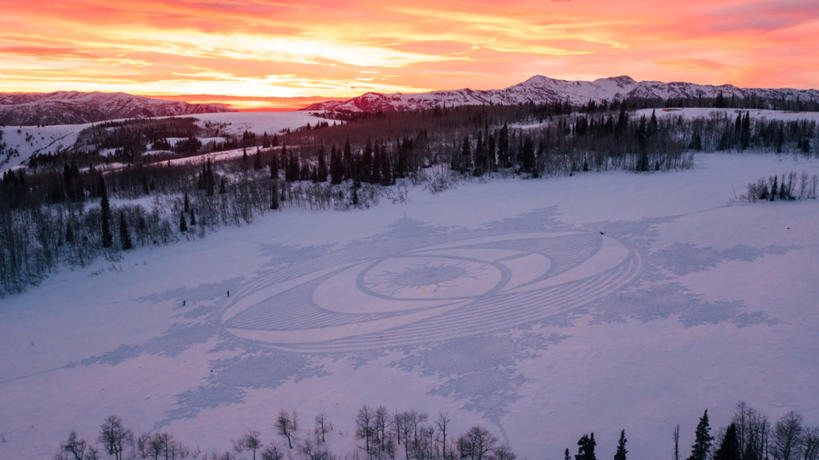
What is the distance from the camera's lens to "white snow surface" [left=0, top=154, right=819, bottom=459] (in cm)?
1912

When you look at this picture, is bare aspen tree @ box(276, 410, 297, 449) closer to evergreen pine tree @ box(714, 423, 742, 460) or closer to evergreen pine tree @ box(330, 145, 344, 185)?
evergreen pine tree @ box(714, 423, 742, 460)

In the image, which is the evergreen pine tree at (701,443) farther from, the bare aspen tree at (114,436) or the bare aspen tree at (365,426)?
the bare aspen tree at (114,436)

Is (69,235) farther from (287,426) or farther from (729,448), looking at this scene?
(729,448)

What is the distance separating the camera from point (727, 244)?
3697cm

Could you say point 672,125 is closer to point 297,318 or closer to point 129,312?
point 297,318

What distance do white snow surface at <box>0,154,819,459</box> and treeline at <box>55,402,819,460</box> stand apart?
415mm

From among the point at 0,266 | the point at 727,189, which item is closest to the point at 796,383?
the point at 727,189

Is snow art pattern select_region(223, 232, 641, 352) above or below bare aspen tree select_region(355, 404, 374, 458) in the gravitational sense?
above

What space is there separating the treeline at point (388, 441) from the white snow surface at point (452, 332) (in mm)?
415

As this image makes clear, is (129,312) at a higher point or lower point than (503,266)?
lower

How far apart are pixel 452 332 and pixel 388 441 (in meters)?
9.49

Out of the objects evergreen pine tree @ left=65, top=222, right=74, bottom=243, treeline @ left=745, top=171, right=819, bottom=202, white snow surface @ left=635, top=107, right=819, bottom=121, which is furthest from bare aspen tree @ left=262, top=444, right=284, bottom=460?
white snow surface @ left=635, top=107, right=819, bottom=121

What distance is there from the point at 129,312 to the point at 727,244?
45.6 m

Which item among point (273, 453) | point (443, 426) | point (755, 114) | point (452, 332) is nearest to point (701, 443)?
point (443, 426)
